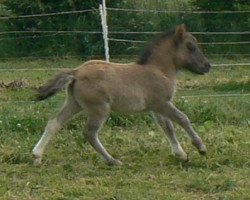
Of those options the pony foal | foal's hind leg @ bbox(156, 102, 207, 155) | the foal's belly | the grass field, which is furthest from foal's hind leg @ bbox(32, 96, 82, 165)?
foal's hind leg @ bbox(156, 102, 207, 155)

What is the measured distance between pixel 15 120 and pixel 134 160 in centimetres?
234

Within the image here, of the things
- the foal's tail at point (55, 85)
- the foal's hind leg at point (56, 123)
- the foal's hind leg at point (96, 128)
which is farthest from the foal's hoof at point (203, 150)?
the foal's tail at point (55, 85)

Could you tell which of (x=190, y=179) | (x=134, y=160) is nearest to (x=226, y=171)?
(x=190, y=179)

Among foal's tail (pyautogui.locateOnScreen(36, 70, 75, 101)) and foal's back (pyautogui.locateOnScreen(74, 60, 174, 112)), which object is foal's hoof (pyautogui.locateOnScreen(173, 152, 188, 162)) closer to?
→ foal's back (pyautogui.locateOnScreen(74, 60, 174, 112))

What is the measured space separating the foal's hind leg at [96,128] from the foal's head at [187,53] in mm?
1240

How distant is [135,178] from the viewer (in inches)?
311

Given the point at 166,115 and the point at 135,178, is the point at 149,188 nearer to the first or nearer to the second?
the point at 135,178

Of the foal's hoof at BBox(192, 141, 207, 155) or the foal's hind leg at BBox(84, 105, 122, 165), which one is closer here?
the foal's hind leg at BBox(84, 105, 122, 165)

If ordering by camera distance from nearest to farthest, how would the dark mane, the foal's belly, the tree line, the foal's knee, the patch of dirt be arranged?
the foal's knee
the foal's belly
the dark mane
the patch of dirt
the tree line

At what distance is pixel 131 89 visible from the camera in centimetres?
884

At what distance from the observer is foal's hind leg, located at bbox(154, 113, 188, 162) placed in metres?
8.64

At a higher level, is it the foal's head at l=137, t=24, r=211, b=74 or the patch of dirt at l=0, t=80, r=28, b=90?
the foal's head at l=137, t=24, r=211, b=74

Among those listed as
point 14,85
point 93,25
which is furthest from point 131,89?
point 93,25

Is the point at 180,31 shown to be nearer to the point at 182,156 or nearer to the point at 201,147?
the point at 201,147
